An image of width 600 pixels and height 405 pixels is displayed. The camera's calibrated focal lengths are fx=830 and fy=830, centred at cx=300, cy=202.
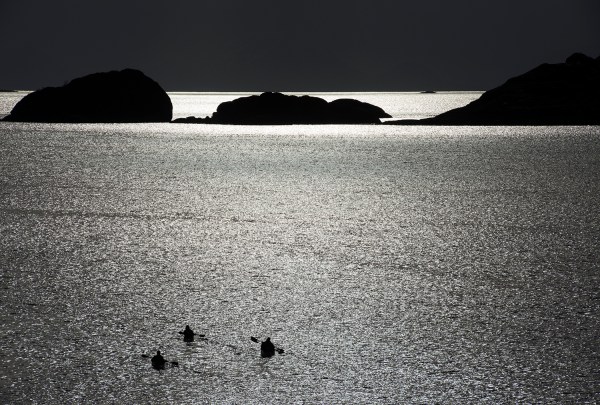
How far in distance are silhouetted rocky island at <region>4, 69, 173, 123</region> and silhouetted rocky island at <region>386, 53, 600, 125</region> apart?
6856 cm

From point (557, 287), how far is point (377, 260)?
4777 mm

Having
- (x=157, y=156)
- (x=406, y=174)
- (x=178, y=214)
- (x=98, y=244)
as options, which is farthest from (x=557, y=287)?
(x=157, y=156)

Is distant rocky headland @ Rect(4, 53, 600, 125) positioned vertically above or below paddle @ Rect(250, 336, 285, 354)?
above

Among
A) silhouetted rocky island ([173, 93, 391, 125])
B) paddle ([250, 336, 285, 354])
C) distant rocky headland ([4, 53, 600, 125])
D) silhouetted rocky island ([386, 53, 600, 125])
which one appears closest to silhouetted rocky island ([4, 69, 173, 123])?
distant rocky headland ([4, 53, 600, 125])

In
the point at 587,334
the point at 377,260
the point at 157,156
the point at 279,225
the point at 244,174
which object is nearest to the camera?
the point at 587,334

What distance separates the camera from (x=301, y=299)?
15.5m

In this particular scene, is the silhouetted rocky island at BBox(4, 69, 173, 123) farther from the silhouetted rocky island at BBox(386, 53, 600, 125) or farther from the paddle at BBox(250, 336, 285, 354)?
the paddle at BBox(250, 336, 285, 354)

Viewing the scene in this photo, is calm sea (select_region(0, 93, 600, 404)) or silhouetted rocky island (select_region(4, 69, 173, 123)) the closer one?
calm sea (select_region(0, 93, 600, 404))

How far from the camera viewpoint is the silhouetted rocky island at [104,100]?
14262cm

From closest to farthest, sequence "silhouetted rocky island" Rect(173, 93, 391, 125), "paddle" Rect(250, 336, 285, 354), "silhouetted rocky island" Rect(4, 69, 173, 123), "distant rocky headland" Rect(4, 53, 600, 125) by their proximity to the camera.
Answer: "paddle" Rect(250, 336, 285, 354), "silhouetted rocky island" Rect(4, 69, 173, 123), "distant rocky headland" Rect(4, 53, 600, 125), "silhouetted rocky island" Rect(173, 93, 391, 125)

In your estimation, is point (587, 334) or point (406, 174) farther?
point (406, 174)

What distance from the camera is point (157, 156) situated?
267ft

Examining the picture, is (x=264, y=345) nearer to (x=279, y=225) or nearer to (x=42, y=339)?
(x=42, y=339)

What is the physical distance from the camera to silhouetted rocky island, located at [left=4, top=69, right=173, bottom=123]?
5615 inches
